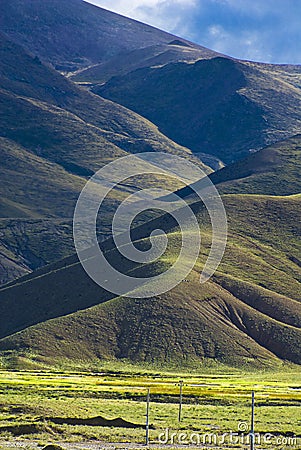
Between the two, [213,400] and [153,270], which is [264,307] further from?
[213,400]

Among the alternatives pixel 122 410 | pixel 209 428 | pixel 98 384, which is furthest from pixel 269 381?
pixel 209 428

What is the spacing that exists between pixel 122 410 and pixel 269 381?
50988 millimetres

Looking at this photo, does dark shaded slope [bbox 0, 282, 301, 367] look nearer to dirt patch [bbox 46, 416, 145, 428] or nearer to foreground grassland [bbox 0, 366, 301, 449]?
foreground grassland [bbox 0, 366, 301, 449]

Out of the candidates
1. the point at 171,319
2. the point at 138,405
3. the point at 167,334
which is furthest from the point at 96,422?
the point at 171,319

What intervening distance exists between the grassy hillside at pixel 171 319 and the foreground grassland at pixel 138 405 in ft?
49.2

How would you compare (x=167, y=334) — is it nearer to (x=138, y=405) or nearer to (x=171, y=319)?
(x=171, y=319)

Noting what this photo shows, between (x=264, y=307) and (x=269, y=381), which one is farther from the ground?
(x=264, y=307)

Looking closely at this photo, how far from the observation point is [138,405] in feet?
263

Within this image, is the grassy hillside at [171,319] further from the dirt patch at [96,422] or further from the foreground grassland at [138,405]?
the dirt patch at [96,422]

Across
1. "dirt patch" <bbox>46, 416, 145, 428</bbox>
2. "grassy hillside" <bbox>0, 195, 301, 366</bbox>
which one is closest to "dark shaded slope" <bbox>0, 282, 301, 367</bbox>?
"grassy hillside" <bbox>0, 195, 301, 366</bbox>

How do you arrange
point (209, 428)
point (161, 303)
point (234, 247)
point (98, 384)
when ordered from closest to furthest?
point (209, 428) < point (98, 384) < point (161, 303) < point (234, 247)

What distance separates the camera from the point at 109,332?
151625 mm

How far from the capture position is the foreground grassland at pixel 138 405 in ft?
187

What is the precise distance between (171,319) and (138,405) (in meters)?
73.0
